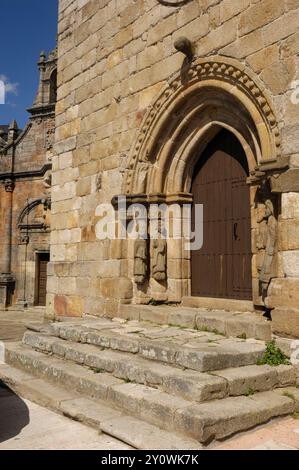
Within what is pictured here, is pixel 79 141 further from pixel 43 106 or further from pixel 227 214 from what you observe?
pixel 43 106

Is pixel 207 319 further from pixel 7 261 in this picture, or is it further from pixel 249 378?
pixel 7 261

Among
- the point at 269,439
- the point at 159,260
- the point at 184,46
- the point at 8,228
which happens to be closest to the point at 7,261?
the point at 8,228

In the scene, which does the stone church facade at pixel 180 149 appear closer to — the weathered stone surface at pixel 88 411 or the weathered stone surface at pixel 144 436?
the weathered stone surface at pixel 144 436

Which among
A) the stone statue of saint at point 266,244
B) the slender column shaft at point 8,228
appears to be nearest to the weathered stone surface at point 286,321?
the stone statue of saint at point 266,244

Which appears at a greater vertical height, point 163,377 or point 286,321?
point 286,321

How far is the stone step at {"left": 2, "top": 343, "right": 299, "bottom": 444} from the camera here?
2643 millimetres

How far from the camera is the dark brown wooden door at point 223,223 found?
16.6 ft

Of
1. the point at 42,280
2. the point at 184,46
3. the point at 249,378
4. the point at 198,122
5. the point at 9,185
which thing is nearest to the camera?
the point at 249,378

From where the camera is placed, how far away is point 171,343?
3.80 meters

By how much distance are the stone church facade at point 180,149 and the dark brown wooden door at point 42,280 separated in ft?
33.3

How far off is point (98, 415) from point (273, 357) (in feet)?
5.02

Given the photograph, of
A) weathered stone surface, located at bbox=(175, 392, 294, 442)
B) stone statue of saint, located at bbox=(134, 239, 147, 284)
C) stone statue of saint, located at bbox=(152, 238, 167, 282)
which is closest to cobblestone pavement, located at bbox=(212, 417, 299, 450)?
weathered stone surface, located at bbox=(175, 392, 294, 442)

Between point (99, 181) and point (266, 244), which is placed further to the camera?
point (99, 181)

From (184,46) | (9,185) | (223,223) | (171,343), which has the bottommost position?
(171,343)
